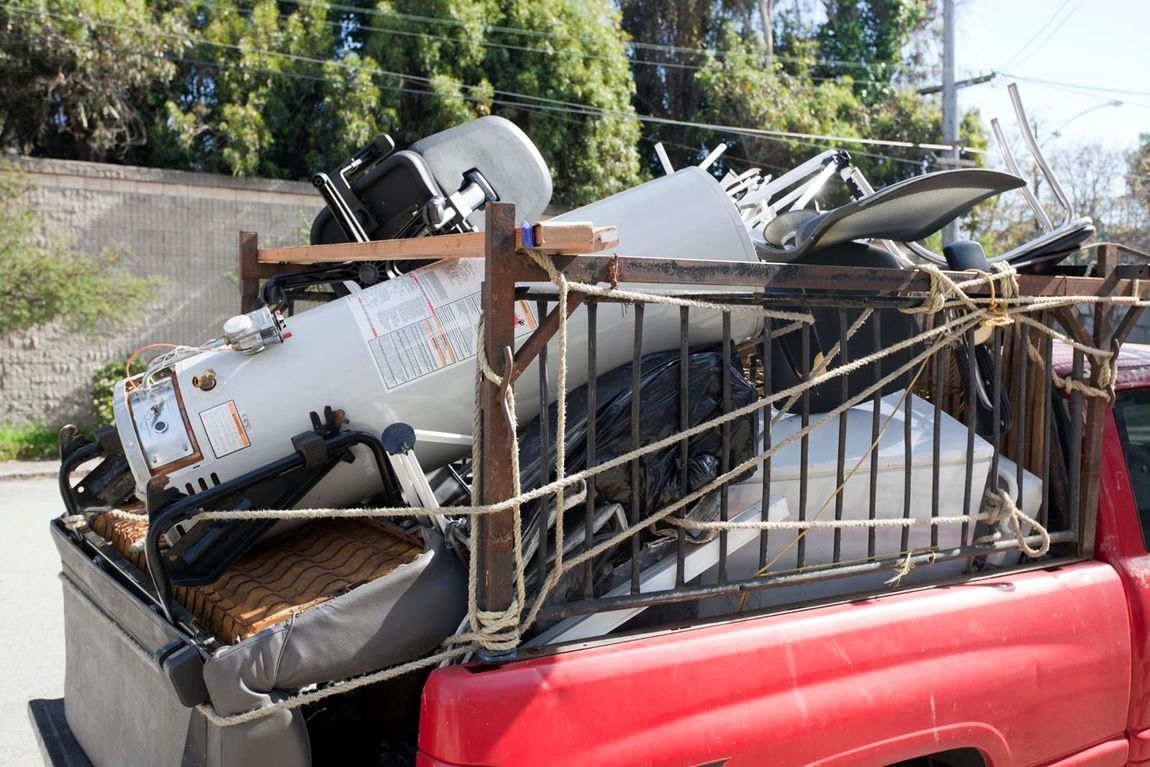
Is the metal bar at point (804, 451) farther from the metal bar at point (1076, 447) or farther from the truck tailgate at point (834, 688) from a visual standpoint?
the metal bar at point (1076, 447)

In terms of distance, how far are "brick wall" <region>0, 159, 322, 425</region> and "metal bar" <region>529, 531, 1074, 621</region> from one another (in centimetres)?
1064

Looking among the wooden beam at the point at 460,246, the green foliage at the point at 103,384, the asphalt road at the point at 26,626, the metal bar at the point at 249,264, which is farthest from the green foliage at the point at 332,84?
the wooden beam at the point at 460,246

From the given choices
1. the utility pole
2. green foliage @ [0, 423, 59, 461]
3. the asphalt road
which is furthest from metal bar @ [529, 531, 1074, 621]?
the utility pole

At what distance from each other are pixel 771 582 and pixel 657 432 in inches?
15.4

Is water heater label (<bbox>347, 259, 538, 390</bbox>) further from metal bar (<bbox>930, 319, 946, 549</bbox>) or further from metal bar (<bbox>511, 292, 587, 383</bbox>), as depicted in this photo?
metal bar (<bbox>930, 319, 946, 549</bbox>)

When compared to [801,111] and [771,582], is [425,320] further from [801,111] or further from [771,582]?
[801,111]

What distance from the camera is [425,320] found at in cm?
220

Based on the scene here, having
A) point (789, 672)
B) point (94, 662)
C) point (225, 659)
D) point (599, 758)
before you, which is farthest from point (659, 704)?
point (94, 662)

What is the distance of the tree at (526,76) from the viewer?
13.1 meters

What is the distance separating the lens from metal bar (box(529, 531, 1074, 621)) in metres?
1.85

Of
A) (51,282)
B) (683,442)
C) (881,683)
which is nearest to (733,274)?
(683,442)

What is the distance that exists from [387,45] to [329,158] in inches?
67.8

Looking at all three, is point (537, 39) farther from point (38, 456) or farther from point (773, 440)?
point (773, 440)

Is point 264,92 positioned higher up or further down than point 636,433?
higher up
